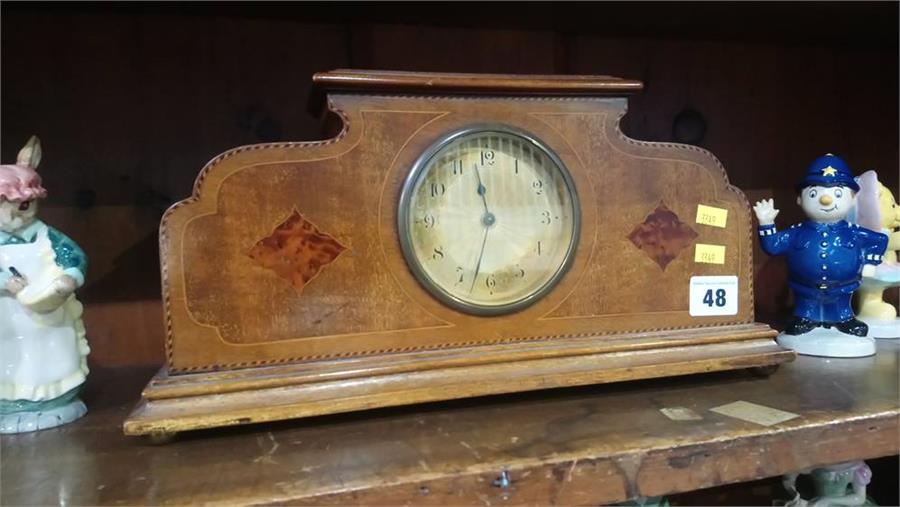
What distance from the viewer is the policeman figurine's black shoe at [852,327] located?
93cm

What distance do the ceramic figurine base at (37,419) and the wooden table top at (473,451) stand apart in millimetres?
13

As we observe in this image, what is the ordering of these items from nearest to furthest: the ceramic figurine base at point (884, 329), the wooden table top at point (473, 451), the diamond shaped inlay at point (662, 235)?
the wooden table top at point (473, 451)
the diamond shaped inlay at point (662, 235)
the ceramic figurine base at point (884, 329)

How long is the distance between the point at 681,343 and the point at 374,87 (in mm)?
472

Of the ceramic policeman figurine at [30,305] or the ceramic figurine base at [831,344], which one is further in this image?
the ceramic figurine base at [831,344]

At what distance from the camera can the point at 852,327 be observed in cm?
93

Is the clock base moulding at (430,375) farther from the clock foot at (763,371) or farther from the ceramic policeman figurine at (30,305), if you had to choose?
the ceramic policeman figurine at (30,305)

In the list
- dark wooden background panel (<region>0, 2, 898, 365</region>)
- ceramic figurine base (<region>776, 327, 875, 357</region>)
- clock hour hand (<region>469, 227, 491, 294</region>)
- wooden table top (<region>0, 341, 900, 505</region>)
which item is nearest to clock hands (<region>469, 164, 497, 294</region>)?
clock hour hand (<region>469, 227, 491, 294</region>)

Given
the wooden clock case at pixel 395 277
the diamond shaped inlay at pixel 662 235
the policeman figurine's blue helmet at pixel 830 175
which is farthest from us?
the policeman figurine's blue helmet at pixel 830 175

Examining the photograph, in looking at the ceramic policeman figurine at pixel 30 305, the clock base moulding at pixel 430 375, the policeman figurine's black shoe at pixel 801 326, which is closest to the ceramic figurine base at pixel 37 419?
the ceramic policeman figurine at pixel 30 305

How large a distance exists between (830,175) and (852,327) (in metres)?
0.22

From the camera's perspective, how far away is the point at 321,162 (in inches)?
26.9

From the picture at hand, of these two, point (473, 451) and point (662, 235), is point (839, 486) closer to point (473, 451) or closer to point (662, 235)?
point (662, 235)

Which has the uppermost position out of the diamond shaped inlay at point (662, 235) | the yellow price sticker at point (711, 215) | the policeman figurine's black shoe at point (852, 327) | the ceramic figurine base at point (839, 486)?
the yellow price sticker at point (711, 215)

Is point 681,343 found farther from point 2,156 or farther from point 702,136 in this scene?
point 2,156
